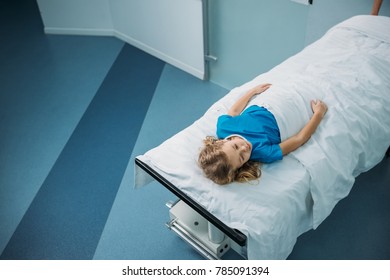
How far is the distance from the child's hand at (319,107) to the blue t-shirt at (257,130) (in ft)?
0.70

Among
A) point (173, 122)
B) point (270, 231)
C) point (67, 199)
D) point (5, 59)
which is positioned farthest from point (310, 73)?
point (5, 59)

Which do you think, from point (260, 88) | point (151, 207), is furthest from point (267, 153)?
point (151, 207)

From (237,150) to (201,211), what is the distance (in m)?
0.28

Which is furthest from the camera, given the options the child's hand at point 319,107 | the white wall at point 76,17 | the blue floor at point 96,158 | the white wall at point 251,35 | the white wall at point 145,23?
the white wall at point 76,17

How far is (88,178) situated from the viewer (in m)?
2.34

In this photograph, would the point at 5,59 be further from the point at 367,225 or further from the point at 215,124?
the point at 367,225

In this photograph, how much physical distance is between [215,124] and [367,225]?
1004 millimetres

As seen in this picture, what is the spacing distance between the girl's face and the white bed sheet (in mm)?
93

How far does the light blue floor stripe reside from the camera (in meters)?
1.91

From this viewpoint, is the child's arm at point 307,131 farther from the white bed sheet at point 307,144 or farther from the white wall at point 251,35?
the white wall at point 251,35

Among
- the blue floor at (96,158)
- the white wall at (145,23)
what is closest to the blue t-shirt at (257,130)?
the blue floor at (96,158)

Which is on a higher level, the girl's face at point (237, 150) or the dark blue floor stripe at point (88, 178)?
the girl's face at point (237, 150)

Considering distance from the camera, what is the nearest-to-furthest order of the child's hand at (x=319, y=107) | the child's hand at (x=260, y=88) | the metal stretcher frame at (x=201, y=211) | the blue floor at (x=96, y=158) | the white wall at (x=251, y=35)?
the metal stretcher frame at (x=201, y=211) < the child's hand at (x=319, y=107) < the child's hand at (x=260, y=88) < the blue floor at (x=96, y=158) < the white wall at (x=251, y=35)

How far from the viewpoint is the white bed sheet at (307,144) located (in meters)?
1.35
